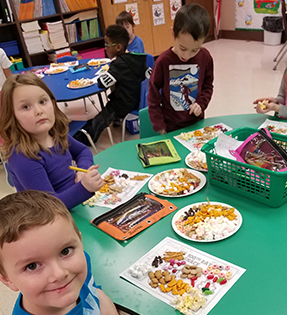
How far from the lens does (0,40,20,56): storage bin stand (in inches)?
182

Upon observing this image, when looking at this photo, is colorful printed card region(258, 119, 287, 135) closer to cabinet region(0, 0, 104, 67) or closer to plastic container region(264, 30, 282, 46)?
cabinet region(0, 0, 104, 67)

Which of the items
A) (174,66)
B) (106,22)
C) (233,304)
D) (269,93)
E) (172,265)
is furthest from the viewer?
(106,22)

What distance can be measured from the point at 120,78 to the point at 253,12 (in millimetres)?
4537

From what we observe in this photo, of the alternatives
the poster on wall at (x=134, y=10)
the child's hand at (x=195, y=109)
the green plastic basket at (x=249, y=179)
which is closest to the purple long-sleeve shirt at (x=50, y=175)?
the green plastic basket at (x=249, y=179)

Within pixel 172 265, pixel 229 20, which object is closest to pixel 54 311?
pixel 172 265

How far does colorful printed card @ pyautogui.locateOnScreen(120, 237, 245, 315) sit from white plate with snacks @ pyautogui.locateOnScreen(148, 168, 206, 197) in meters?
0.28

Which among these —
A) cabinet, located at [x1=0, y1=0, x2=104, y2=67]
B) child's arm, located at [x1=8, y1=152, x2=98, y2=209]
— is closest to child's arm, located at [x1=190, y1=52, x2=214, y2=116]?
child's arm, located at [x1=8, y1=152, x2=98, y2=209]

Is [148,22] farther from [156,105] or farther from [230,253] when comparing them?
[230,253]

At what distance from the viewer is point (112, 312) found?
0.87 m

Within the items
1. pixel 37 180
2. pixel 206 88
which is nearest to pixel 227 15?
pixel 206 88

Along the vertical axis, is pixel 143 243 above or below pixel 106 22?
below

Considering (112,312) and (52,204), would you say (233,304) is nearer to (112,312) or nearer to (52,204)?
(112,312)

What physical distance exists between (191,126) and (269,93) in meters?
2.67

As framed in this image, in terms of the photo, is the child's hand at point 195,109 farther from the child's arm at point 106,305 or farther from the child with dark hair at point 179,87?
the child's arm at point 106,305
